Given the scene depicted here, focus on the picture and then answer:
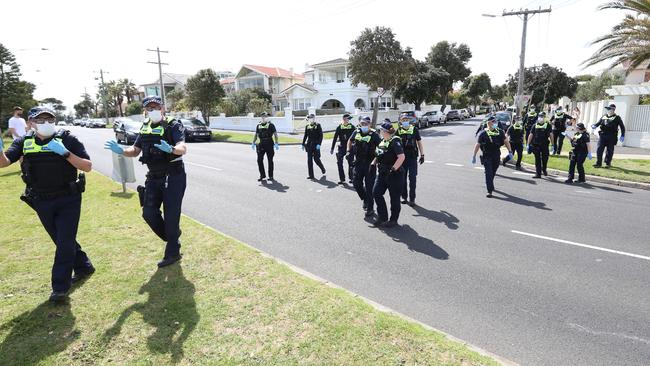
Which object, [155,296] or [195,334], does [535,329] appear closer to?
[195,334]

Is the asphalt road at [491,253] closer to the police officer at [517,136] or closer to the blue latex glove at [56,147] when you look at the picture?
the police officer at [517,136]

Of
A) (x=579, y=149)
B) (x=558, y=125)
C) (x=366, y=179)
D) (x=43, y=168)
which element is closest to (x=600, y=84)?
(x=558, y=125)

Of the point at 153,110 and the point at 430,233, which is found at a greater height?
the point at 153,110

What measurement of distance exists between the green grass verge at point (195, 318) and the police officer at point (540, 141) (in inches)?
374

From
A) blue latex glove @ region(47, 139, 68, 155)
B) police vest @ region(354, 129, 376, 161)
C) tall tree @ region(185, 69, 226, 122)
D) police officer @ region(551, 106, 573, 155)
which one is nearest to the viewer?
blue latex glove @ region(47, 139, 68, 155)

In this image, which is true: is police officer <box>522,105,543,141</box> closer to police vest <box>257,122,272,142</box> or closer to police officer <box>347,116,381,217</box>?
police officer <box>347,116,381,217</box>

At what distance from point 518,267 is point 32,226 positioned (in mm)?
7319

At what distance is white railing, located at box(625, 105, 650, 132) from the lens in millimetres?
16797

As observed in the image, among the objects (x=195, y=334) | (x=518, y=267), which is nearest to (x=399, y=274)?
(x=518, y=267)

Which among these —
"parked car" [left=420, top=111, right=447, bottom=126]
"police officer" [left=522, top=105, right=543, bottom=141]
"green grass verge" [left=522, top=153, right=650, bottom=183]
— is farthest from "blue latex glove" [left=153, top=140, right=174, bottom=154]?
"parked car" [left=420, top=111, right=447, bottom=126]

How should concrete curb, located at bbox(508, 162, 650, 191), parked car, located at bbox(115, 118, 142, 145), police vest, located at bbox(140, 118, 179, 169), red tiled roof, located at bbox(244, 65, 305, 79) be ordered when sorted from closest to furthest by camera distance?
police vest, located at bbox(140, 118, 179, 169), concrete curb, located at bbox(508, 162, 650, 191), parked car, located at bbox(115, 118, 142, 145), red tiled roof, located at bbox(244, 65, 305, 79)

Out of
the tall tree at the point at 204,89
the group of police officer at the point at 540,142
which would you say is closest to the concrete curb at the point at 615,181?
the group of police officer at the point at 540,142

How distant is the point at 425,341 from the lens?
325 centimetres

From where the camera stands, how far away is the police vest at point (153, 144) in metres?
4.68
